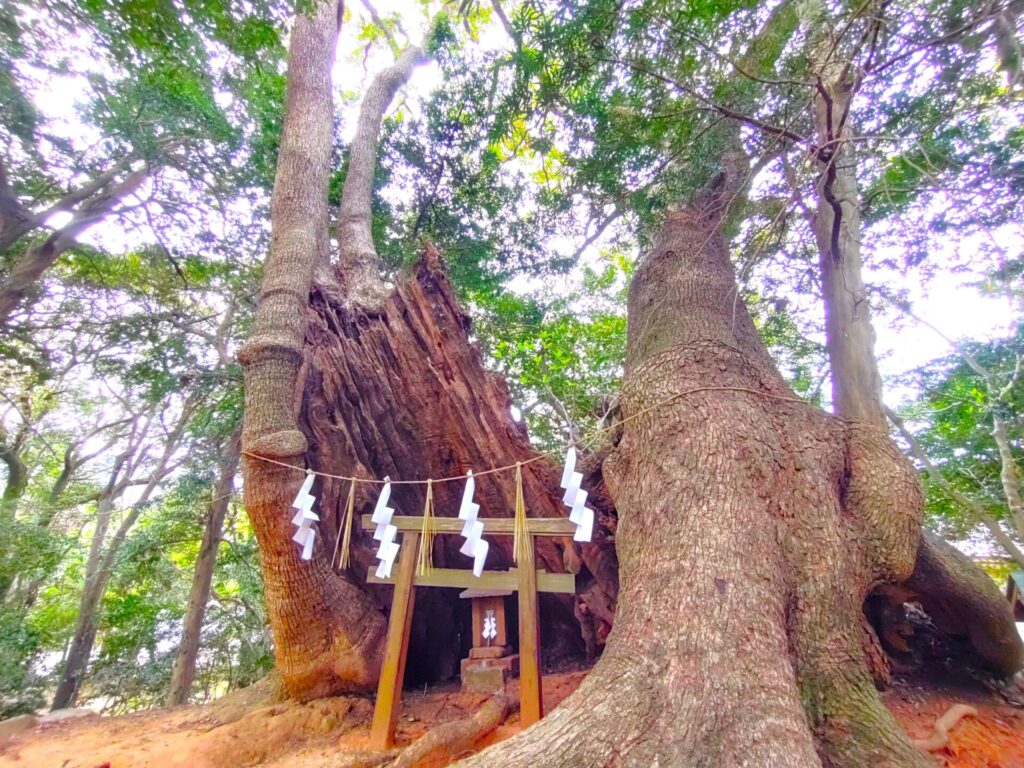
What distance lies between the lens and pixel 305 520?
129 inches

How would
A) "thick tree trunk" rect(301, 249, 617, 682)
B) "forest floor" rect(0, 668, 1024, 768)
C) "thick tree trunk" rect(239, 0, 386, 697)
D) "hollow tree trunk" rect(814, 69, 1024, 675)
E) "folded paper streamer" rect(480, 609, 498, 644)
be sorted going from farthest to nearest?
"thick tree trunk" rect(301, 249, 617, 682), "folded paper streamer" rect(480, 609, 498, 644), "thick tree trunk" rect(239, 0, 386, 697), "hollow tree trunk" rect(814, 69, 1024, 675), "forest floor" rect(0, 668, 1024, 768)

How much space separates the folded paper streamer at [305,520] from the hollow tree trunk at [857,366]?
12.2ft

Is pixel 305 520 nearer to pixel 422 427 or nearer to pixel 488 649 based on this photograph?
pixel 422 427

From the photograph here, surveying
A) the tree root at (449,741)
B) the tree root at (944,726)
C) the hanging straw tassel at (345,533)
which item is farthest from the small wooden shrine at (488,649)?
the tree root at (944,726)

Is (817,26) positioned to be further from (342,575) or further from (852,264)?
(342,575)

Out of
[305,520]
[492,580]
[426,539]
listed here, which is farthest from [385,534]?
[492,580]

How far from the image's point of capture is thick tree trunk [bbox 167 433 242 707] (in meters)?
6.39

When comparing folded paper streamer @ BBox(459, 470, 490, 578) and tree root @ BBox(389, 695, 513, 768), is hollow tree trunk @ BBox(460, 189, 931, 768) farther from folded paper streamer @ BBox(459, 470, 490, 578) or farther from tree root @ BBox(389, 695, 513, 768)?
tree root @ BBox(389, 695, 513, 768)

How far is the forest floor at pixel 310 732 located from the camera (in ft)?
9.32

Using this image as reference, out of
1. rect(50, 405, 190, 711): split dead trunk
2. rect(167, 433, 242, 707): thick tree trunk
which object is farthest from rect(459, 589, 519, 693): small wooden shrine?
rect(50, 405, 190, 711): split dead trunk

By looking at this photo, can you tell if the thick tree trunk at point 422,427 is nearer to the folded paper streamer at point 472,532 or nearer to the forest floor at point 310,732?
the forest floor at point 310,732

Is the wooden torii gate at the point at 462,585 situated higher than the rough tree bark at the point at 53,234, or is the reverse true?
the rough tree bark at the point at 53,234

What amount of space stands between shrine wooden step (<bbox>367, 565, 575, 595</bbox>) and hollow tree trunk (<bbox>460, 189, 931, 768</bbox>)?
0.65m

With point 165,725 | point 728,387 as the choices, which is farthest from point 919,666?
point 165,725
